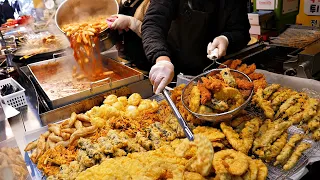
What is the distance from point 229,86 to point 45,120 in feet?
4.92

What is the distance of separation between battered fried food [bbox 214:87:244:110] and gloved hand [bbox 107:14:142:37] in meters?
1.71

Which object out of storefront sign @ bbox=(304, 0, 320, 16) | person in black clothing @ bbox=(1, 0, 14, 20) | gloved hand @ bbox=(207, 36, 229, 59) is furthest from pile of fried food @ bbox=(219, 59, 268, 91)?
person in black clothing @ bbox=(1, 0, 14, 20)

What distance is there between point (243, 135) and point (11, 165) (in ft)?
4.52

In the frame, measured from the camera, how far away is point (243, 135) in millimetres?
1877

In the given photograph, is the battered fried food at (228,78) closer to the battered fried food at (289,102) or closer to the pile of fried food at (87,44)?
the battered fried food at (289,102)

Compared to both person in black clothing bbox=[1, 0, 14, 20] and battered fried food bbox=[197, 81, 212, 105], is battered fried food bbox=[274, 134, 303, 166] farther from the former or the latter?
person in black clothing bbox=[1, 0, 14, 20]

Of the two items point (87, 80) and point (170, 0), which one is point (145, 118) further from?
point (170, 0)

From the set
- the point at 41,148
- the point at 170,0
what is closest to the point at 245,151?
the point at 41,148

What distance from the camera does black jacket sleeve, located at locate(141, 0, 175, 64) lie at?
8.48 feet

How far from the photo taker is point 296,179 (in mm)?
1604

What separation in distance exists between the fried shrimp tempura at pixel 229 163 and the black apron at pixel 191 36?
1814 mm

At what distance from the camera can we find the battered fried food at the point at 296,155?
1.68m

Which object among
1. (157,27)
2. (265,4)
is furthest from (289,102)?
(265,4)

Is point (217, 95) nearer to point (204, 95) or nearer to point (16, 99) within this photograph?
point (204, 95)
